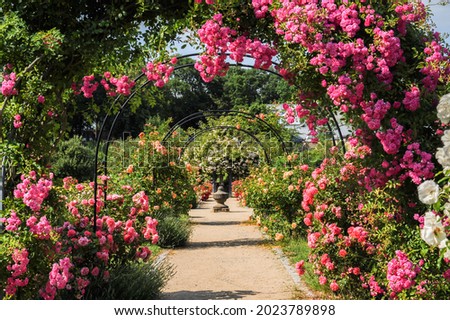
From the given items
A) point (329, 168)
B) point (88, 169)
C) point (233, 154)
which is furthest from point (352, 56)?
point (233, 154)

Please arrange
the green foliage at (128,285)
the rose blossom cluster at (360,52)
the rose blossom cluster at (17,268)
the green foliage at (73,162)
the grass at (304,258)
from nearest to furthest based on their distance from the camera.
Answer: the rose blossom cluster at (17,268) < the rose blossom cluster at (360,52) < the green foliage at (128,285) < the grass at (304,258) < the green foliage at (73,162)

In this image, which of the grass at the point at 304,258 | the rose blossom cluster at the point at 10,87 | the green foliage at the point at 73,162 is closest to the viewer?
the rose blossom cluster at the point at 10,87

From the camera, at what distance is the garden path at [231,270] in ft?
21.2

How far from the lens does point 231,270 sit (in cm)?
800

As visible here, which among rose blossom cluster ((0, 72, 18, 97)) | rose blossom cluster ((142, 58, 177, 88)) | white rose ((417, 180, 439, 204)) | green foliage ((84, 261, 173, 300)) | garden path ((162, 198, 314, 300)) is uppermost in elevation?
rose blossom cluster ((142, 58, 177, 88))

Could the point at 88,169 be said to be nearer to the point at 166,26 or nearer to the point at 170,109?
the point at 166,26

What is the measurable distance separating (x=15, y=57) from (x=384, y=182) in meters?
3.31

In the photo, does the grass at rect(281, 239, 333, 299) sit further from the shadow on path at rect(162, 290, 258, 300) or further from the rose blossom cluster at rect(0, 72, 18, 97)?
the rose blossom cluster at rect(0, 72, 18, 97)

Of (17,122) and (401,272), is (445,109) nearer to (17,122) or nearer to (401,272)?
(401,272)

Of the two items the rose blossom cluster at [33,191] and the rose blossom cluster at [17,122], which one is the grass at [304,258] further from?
the rose blossom cluster at [17,122]

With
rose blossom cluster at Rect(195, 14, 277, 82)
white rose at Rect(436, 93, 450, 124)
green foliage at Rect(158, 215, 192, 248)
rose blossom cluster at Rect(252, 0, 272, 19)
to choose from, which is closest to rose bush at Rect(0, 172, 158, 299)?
rose blossom cluster at Rect(195, 14, 277, 82)

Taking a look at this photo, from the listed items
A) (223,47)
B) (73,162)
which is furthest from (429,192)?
(73,162)

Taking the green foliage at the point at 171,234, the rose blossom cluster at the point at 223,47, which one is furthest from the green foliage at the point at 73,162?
the rose blossom cluster at the point at 223,47

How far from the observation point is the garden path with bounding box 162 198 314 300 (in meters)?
6.47
